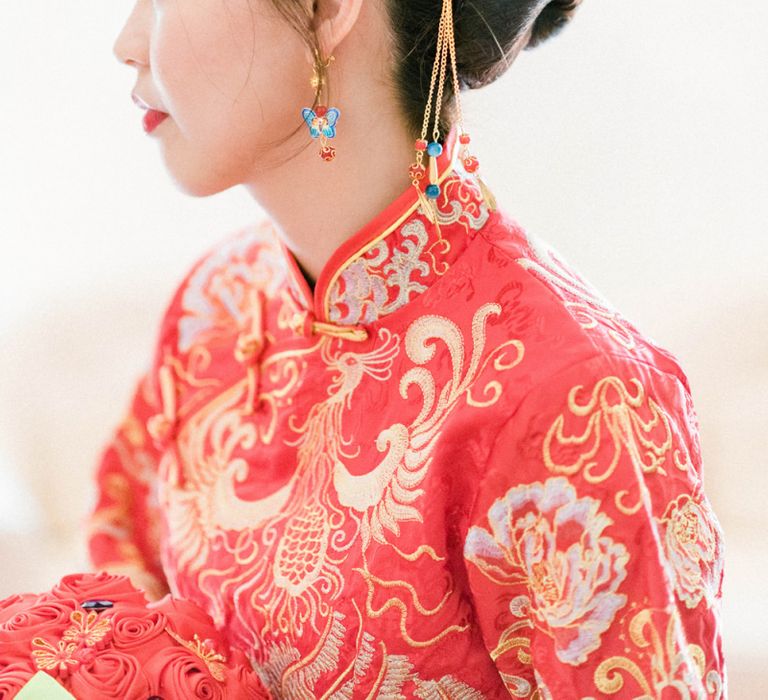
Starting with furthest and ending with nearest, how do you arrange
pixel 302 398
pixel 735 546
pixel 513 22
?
pixel 735 546
pixel 302 398
pixel 513 22

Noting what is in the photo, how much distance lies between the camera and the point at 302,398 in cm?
91

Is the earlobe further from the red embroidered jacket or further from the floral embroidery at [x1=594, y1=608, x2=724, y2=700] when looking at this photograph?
the floral embroidery at [x1=594, y1=608, x2=724, y2=700]

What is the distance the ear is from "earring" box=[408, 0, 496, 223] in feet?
0.22

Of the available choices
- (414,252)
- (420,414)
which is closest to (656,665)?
(420,414)

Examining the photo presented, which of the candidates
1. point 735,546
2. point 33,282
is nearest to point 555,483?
point 735,546

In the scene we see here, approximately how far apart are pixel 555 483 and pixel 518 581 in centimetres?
8

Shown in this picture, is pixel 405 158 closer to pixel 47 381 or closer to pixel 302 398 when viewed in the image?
pixel 302 398

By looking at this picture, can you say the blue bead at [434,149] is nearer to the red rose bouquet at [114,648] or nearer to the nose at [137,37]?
the nose at [137,37]

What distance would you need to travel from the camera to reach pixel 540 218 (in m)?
1.35

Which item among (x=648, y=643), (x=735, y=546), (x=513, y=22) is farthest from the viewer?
(x=735, y=546)

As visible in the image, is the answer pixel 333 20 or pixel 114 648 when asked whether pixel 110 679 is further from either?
pixel 333 20

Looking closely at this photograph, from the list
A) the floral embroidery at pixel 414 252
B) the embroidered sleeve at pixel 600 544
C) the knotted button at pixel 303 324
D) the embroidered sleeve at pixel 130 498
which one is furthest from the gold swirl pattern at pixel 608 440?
the embroidered sleeve at pixel 130 498

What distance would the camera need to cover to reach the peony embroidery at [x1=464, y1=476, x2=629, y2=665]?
68cm

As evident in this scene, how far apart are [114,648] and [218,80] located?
0.43 m
